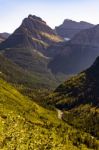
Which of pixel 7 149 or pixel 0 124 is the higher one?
pixel 0 124

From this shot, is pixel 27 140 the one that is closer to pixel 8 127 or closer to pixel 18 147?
pixel 8 127

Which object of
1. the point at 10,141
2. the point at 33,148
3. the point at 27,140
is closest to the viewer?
the point at 10,141

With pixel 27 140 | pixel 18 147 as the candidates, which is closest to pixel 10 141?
pixel 18 147

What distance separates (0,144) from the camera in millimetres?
155250

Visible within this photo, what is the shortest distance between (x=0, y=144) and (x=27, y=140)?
4453 cm

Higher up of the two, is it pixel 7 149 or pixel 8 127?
pixel 8 127

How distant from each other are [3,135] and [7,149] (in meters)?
23.4

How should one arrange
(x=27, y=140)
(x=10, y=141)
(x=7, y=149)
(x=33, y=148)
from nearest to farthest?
(x=7, y=149) → (x=10, y=141) → (x=33, y=148) → (x=27, y=140)

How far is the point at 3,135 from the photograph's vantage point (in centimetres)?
17612

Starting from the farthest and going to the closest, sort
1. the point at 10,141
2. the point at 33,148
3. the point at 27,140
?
1. the point at 27,140
2. the point at 33,148
3. the point at 10,141

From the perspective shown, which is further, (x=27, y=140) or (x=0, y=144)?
(x=27, y=140)

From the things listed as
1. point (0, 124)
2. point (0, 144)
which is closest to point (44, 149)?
point (0, 124)

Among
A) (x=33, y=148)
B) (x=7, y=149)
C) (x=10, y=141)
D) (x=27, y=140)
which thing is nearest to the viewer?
(x=7, y=149)

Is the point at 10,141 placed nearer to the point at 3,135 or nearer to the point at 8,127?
the point at 3,135
